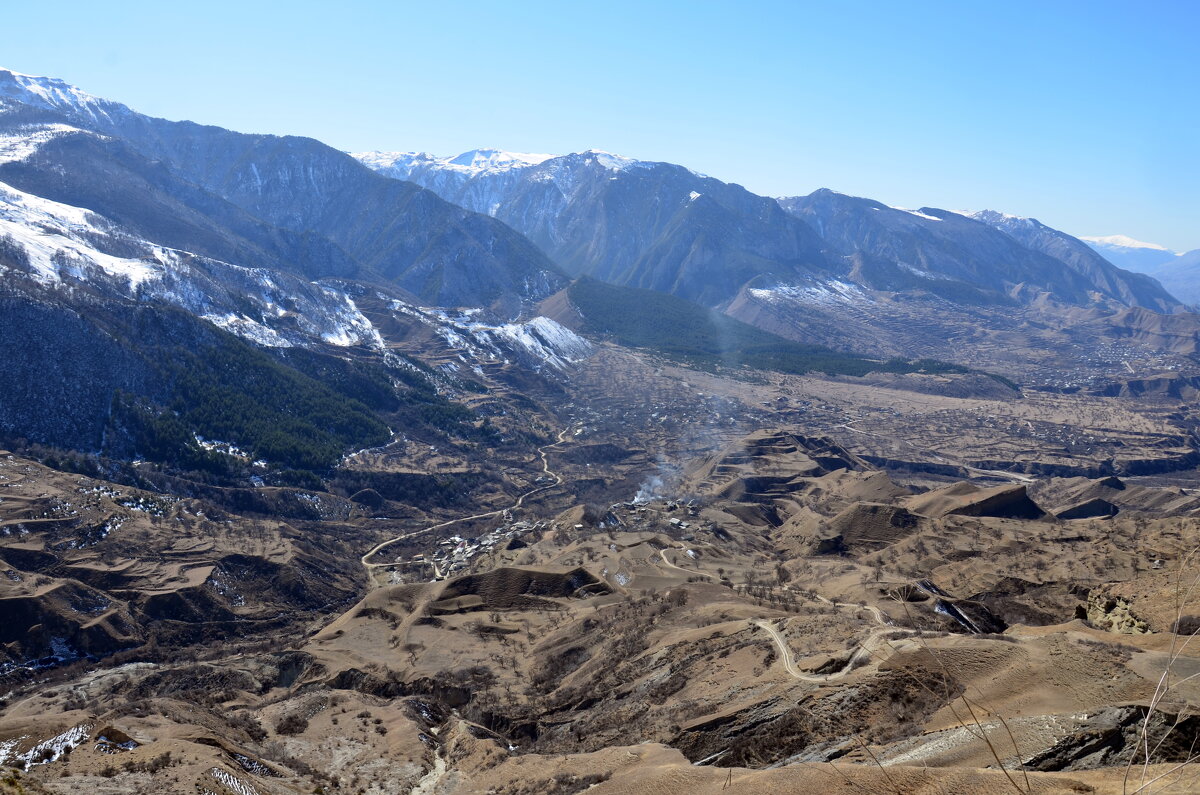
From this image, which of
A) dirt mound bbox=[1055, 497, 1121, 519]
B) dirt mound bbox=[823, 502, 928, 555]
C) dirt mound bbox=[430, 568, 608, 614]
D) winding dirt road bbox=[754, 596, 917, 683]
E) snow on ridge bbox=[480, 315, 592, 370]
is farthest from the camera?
snow on ridge bbox=[480, 315, 592, 370]

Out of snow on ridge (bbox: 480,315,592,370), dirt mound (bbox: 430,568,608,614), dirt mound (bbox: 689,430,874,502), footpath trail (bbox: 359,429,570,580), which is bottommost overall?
footpath trail (bbox: 359,429,570,580)

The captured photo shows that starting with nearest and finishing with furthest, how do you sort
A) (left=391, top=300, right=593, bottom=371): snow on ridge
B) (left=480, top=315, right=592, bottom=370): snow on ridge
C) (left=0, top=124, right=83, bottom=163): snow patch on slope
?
(left=391, top=300, right=593, bottom=371): snow on ridge → (left=480, top=315, right=592, bottom=370): snow on ridge → (left=0, top=124, right=83, bottom=163): snow patch on slope

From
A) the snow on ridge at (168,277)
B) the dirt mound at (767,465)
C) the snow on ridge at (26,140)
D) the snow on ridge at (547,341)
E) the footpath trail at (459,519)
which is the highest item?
the snow on ridge at (26,140)

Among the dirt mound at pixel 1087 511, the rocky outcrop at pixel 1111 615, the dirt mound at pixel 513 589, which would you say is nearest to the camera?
the rocky outcrop at pixel 1111 615

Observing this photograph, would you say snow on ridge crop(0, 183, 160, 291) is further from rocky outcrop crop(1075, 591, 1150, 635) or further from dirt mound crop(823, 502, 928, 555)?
rocky outcrop crop(1075, 591, 1150, 635)

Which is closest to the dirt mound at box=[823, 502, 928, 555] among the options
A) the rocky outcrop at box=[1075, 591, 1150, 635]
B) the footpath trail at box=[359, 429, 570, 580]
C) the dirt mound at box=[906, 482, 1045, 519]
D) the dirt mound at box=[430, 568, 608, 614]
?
the dirt mound at box=[906, 482, 1045, 519]

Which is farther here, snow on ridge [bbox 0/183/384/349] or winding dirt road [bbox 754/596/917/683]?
snow on ridge [bbox 0/183/384/349]

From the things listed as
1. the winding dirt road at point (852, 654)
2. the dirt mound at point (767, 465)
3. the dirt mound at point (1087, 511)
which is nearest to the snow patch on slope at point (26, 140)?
the dirt mound at point (767, 465)

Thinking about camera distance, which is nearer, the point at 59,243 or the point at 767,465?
the point at 767,465

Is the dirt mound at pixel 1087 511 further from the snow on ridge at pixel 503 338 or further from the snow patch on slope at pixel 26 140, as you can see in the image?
the snow patch on slope at pixel 26 140

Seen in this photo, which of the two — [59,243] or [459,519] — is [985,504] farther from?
[59,243]

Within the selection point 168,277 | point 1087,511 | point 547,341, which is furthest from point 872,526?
point 547,341
